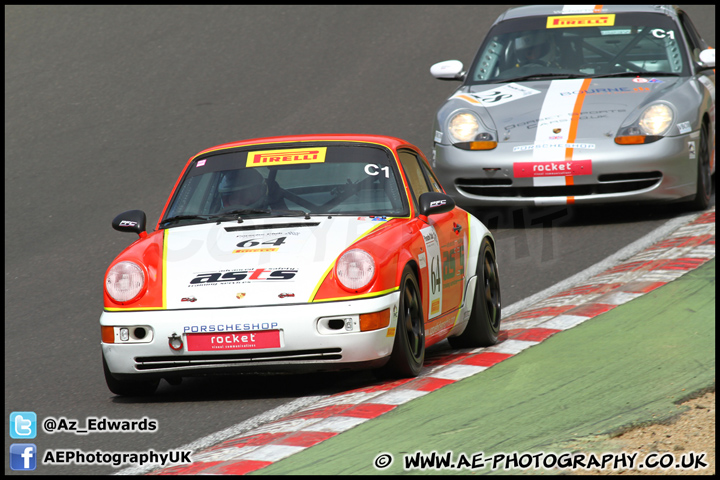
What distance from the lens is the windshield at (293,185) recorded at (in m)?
6.77

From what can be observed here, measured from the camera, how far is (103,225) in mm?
10867

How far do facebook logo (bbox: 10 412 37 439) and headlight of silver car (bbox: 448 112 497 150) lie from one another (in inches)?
209

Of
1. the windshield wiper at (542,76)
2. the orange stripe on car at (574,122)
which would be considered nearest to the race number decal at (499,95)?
the windshield wiper at (542,76)

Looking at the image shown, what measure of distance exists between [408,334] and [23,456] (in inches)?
82.0

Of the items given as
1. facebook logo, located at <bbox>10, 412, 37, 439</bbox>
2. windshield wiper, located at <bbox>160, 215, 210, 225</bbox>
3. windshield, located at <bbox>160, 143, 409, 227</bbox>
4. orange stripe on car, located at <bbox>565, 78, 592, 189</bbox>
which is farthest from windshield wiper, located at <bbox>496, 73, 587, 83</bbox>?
facebook logo, located at <bbox>10, 412, 37, 439</bbox>

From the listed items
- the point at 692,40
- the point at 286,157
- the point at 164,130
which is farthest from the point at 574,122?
the point at 164,130

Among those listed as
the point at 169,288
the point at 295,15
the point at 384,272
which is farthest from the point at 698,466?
the point at 295,15

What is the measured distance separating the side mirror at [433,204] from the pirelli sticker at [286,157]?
647 mm

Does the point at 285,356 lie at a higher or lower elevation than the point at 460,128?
lower

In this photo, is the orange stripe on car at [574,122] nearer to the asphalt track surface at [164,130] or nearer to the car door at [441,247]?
the asphalt track surface at [164,130]

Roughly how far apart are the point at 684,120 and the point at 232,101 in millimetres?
6778

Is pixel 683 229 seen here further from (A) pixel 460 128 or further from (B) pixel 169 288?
(B) pixel 169 288

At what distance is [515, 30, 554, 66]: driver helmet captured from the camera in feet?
36.7

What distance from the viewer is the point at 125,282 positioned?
6.02 m
